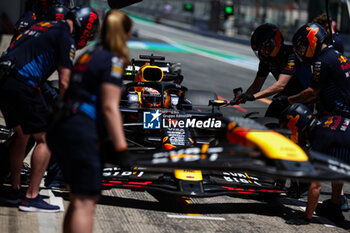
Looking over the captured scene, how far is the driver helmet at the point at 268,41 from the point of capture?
698 cm

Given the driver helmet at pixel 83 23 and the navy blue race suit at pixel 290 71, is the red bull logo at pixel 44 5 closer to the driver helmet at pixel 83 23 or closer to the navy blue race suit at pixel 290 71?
the driver helmet at pixel 83 23

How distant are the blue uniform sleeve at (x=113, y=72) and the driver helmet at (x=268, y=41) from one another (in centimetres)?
358

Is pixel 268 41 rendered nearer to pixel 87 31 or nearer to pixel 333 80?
pixel 333 80

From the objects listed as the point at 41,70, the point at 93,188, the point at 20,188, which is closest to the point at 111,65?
the point at 93,188

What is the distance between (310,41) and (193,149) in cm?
231

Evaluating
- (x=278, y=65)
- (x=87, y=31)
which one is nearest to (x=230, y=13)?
(x=278, y=65)

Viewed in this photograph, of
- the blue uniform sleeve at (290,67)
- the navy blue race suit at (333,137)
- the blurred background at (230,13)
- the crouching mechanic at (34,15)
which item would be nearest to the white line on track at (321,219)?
the navy blue race suit at (333,137)

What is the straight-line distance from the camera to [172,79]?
944 cm

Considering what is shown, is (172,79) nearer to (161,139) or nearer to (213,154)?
(161,139)

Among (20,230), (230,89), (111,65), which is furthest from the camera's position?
(230,89)

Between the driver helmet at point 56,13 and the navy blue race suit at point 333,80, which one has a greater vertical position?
the driver helmet at point 56,13

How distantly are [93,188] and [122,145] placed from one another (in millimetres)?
325

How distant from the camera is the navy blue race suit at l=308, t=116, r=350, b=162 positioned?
565 centimetres

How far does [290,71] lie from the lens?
22.6ft
